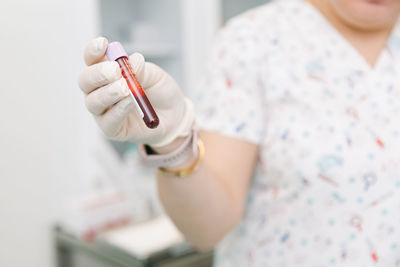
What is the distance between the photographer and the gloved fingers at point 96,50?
16.5 inches

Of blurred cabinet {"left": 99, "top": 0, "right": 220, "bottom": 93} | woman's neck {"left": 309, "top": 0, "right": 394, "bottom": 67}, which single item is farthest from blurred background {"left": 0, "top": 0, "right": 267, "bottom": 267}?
woman's neck {"left": 309, "top": 0, "right": 394, "bottom": 67}

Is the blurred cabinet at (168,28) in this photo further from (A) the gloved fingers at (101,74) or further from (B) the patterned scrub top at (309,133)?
(A) the gloved fingers at (101,74)

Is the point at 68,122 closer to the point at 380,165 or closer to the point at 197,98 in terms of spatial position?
the point at 197,98

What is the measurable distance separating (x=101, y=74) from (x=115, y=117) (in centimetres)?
5

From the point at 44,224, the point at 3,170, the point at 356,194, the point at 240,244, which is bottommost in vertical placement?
the point at 44,224

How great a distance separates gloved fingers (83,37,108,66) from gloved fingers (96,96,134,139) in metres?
0.06

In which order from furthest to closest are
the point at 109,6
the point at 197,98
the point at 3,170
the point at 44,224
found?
the point at 109,6, the point at 44,224, the point at 3,170, the point at 197,98

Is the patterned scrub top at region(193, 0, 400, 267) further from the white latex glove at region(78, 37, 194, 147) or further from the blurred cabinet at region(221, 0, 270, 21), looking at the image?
the blurred cabinet at region(221, 0, 270, 21)

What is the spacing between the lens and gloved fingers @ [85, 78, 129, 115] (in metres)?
0.41

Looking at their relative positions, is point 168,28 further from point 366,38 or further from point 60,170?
point 366,38

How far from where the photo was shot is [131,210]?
1.35 m

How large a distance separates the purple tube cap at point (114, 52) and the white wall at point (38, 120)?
0.89 m

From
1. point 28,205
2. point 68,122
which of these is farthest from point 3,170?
point 68,122

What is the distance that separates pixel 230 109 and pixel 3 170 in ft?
2.73
